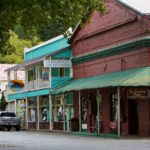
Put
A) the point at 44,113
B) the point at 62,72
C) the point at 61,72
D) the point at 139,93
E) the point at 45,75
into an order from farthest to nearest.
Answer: the point at 44,113
the point at 61,72
the point at 62,72
the point at 45,75
the point at 139,93

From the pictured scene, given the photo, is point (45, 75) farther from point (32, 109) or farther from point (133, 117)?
point (133, 117)

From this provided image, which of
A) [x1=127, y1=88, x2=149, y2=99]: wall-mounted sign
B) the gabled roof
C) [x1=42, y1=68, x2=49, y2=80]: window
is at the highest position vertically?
the gabled roof

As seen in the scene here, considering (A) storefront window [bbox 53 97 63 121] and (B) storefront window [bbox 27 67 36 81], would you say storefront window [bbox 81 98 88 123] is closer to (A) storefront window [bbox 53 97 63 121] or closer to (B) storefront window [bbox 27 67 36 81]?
(A) storefront window [bbox 53 97 63 121]

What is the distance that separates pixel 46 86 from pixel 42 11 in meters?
27.4

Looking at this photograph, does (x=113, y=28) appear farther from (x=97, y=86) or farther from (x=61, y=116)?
(x=61, y=116)

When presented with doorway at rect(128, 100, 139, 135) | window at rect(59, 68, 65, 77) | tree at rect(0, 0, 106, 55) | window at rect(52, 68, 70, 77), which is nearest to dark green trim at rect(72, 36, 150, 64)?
window at rect(52, 68, 70, 77)

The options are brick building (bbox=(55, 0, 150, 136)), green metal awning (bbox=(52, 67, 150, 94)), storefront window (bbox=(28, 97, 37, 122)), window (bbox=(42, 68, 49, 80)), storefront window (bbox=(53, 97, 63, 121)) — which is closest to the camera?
green metal awning (bbox=(52, 67, 150, 94))

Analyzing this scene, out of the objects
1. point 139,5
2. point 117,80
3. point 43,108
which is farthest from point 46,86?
point 117,80

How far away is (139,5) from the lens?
1511 inches

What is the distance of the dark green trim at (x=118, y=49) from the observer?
35466 mm

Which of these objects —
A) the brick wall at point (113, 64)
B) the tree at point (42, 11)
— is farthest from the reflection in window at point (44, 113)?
the tree at point (42, 11)

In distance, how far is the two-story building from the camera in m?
47.2

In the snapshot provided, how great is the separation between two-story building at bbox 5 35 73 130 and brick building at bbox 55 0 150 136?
1704 millimetres

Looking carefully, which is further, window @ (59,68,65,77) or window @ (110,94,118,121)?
window @ (59,68,65,77)
